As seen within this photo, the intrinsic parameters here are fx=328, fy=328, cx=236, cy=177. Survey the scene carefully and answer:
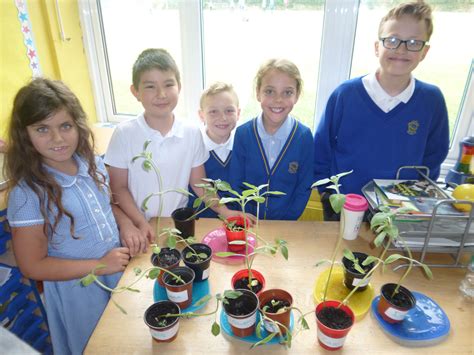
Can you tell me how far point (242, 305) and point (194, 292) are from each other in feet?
0.61

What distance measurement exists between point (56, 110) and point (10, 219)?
0.37m

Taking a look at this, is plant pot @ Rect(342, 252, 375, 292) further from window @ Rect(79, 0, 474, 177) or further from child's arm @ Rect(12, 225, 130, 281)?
window @ Rect(79, 0, 474, 177)

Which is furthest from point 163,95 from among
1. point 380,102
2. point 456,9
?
point 456,9

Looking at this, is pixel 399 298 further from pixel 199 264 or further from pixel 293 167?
pixel 293 167

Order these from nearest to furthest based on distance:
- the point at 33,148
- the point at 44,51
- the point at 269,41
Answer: the point at 33,148, the point at 44,51, the point at 269,41

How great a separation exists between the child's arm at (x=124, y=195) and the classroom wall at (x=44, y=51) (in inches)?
19.5

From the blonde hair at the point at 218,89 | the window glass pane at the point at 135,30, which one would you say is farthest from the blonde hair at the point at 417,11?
the window glass pane at the point at 135,30

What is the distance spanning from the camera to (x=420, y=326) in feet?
2.69

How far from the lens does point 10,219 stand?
102cm

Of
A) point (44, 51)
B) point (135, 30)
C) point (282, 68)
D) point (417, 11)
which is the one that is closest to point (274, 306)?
point (282, 68)

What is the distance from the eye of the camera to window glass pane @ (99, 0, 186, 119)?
2002 millimetres

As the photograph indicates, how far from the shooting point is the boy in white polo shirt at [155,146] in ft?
4.35

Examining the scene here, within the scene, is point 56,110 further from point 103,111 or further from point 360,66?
point 360,66

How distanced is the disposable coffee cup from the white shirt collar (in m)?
0.56
